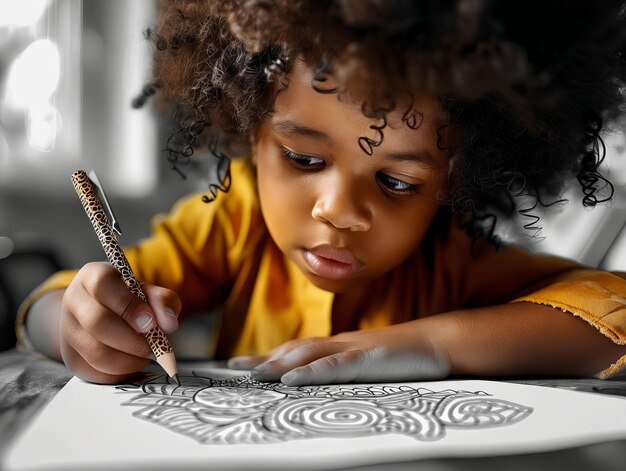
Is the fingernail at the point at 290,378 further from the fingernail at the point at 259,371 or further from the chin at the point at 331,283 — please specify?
the chin at the point at 331,283

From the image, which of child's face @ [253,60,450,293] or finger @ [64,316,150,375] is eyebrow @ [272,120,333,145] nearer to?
child's face @ [253,60,450,293]

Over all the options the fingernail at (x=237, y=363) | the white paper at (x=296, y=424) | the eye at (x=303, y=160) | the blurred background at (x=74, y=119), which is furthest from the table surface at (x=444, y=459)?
the blurred background at (x=74, y=119)

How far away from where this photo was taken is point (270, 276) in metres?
0.71

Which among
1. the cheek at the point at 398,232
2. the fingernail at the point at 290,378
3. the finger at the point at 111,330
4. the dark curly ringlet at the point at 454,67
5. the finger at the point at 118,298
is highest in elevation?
the dark curly ringlet at the point at 454,67

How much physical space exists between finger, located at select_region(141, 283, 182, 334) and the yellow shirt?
0.22 m

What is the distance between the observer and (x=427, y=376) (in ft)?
1.60

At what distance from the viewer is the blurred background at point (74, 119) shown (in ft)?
2.95

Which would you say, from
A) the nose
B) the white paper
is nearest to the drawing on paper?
the white paper

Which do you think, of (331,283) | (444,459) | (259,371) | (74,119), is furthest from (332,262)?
(74,119)

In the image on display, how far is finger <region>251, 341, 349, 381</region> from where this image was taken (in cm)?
46

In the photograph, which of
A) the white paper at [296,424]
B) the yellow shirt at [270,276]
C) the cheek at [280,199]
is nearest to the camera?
the white paper at [296,424]

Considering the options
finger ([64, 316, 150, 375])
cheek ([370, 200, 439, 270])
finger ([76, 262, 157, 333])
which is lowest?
finger ([64, 316, 150, 375])

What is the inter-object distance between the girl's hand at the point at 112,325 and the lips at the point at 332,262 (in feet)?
0.46

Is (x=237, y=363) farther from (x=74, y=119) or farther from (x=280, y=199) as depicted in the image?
(x=74, y=119)
